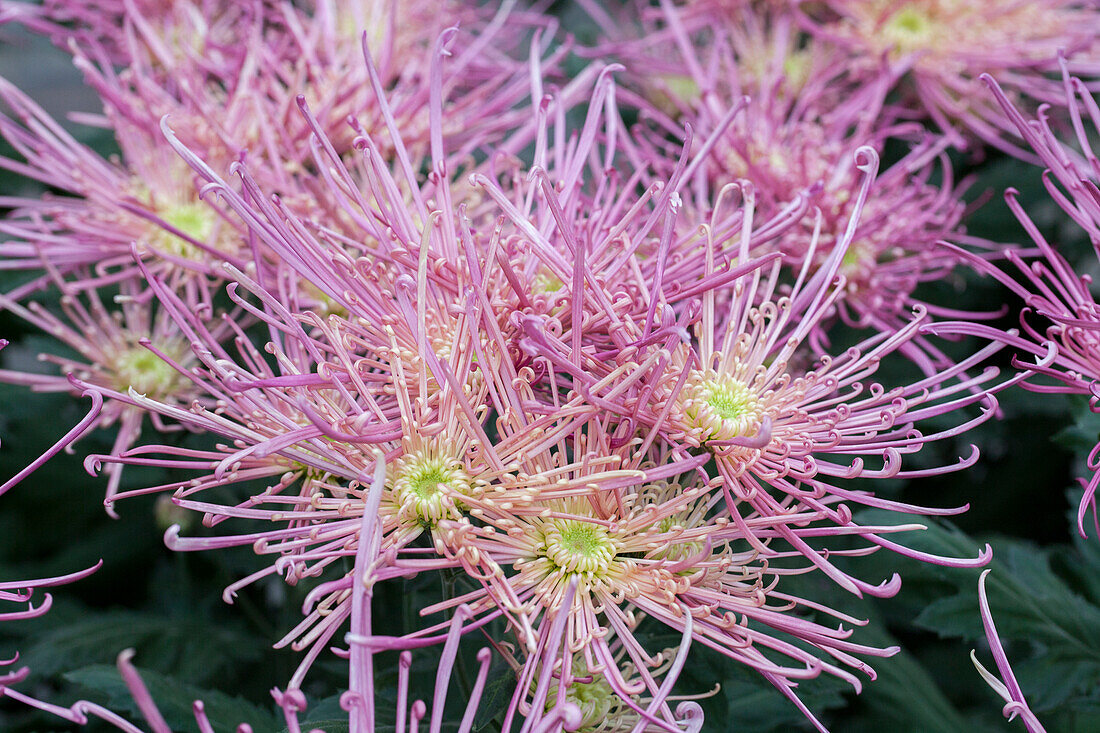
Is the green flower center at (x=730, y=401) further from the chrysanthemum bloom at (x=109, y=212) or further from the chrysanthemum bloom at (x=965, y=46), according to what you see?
the chrysanthemum bloom at (x=965, y=46)

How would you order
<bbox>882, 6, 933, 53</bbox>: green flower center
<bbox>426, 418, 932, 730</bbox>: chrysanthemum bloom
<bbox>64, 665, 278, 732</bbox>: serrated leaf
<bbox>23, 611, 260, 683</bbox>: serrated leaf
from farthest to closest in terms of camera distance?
<bbox>882, 6, 933, 53</bbox>: green flower center → <bbox>23, 611, 260, 683</bbox>: serrated leaf → <bbox>64, 665, 278, 732</bbox>: serrated leaf → <bbox>426, 418, 932, 730</bbox>: chrysanthemum bloom

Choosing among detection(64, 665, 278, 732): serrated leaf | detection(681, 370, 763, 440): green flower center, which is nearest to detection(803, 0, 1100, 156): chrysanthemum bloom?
detection(681, 370, 763, 440): green flower center

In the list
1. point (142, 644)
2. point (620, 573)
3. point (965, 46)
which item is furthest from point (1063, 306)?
point (142, 644)

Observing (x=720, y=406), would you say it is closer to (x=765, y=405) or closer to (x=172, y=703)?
(x=765, y=405)

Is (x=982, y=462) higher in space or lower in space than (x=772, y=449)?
lower

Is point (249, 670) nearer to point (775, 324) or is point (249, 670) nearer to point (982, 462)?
point (775, 324)

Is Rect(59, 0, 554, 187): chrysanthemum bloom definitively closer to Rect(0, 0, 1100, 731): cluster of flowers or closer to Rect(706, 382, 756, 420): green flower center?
Rect(0, 0, 1100, 731): cluster of flowers

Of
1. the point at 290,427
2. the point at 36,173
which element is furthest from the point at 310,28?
the point at 290,427
